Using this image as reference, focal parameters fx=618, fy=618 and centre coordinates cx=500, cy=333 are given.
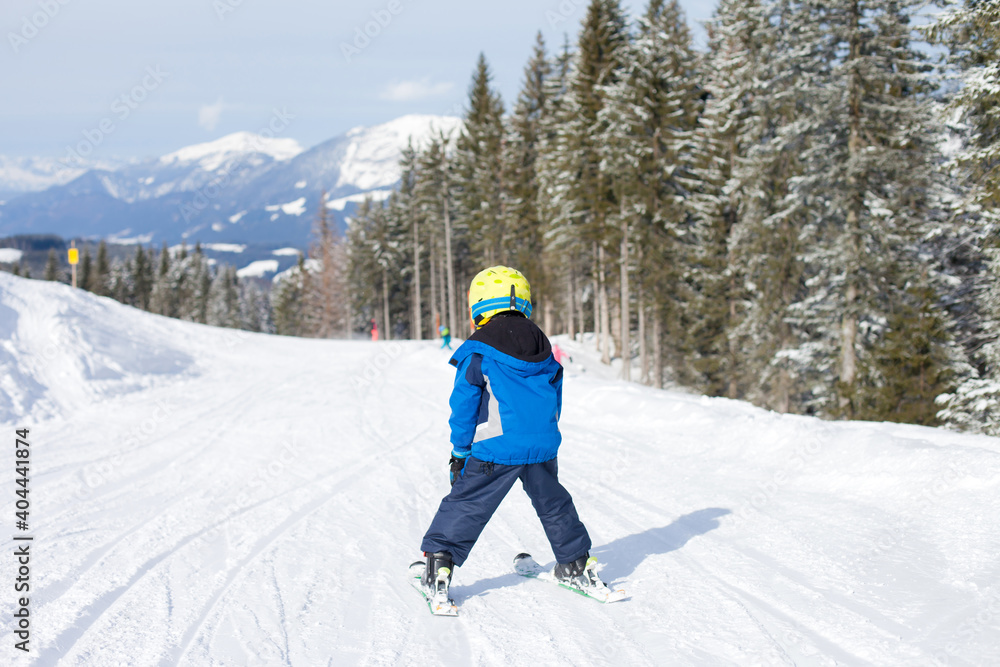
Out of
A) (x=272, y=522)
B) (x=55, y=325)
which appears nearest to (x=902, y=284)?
(x=272, y=522)

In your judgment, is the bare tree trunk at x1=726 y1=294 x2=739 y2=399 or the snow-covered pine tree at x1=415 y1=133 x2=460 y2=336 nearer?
the bare tree trunk at x1=726 y1=294 x2=739 y2=399

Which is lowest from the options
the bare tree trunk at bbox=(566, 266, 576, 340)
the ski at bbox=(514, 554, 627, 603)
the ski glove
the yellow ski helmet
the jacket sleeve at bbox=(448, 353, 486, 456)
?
the ski at bbox=(514, 554, 627, 603)

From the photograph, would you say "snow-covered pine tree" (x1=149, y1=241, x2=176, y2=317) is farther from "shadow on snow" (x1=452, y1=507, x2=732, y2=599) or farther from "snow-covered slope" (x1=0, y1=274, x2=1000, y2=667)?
"shadow on snow" (x1=452, y1=507, x2=732, y2=599)

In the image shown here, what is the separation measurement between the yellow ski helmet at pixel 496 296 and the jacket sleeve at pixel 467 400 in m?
0.29

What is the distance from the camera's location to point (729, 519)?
16.3ft

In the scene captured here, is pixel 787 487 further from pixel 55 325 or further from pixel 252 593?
pixel 55 325

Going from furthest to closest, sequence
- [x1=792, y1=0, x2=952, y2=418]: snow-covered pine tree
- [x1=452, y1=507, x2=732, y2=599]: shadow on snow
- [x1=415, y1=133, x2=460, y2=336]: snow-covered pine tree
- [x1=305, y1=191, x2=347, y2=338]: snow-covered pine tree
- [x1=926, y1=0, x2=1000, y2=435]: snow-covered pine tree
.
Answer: [x1=305, y1=191, x2=347, y2=338]: snow-covered pine tree, [x1=415, y1=133, x2=460, y2=336]: snow-covered pine tree, [x1=792, y1=0, x2=952, y2=418]: snow-covered pine tree, [x1=926, y1=0, x2=1000, y2=435]: snow-covered pine tree, [x1=452, y1=507, x2=732, y2=599]: shadow on snow

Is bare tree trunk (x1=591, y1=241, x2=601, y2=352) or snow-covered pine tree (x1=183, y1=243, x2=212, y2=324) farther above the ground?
snow-covered pine tree (x1=183, y1=243, x2=212, y2=324)

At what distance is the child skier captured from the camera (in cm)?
347

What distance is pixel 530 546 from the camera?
14.9 ft

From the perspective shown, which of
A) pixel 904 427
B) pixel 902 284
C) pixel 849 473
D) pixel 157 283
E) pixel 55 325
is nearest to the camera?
pixel 849 473

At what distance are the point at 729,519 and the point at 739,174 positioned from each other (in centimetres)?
1740

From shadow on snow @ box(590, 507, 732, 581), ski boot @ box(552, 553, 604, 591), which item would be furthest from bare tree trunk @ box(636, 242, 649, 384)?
ski boot @ box(552, 553, 604, 591)

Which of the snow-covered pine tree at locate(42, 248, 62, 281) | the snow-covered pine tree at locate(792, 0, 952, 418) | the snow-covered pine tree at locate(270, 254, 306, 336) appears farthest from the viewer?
the snow-covered pine tree at locate(42, 248, 62, 281)
